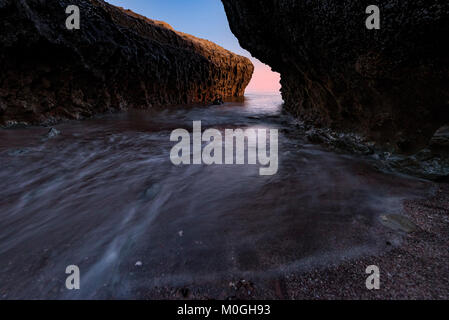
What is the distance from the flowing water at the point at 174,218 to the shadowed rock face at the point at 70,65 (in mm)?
2912

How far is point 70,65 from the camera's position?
5.77 m

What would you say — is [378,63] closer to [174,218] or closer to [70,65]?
[174,218]

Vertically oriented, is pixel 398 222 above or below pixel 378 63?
below

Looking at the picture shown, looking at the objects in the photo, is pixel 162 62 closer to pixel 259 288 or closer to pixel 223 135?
pixel 223 135

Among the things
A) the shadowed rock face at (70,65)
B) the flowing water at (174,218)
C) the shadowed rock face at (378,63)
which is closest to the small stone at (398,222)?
the flowing water at (174,218)

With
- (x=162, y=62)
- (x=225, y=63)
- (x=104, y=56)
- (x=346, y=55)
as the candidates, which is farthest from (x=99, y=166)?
(x=225, y=63)

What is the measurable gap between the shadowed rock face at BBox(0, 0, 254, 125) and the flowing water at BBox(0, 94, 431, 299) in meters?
2.91

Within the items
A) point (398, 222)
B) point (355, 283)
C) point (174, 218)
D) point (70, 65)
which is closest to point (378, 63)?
point (398, 222)

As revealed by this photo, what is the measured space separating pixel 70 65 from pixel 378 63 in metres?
7.26

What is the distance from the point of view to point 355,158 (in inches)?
114

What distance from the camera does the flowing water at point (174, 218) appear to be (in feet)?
3.90

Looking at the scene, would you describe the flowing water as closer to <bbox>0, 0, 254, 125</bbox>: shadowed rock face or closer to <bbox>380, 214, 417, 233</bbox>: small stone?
<bbox>380, 214, 417, 233</bbox>: small stone

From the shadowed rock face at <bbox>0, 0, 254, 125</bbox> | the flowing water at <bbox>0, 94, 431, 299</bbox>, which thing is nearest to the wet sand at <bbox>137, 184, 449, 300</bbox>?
the flowing water at <bbox>0, 94, 431, 299</bbox>

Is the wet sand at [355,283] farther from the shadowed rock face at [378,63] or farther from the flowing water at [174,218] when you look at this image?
the shadowed rock face at [378,63]
